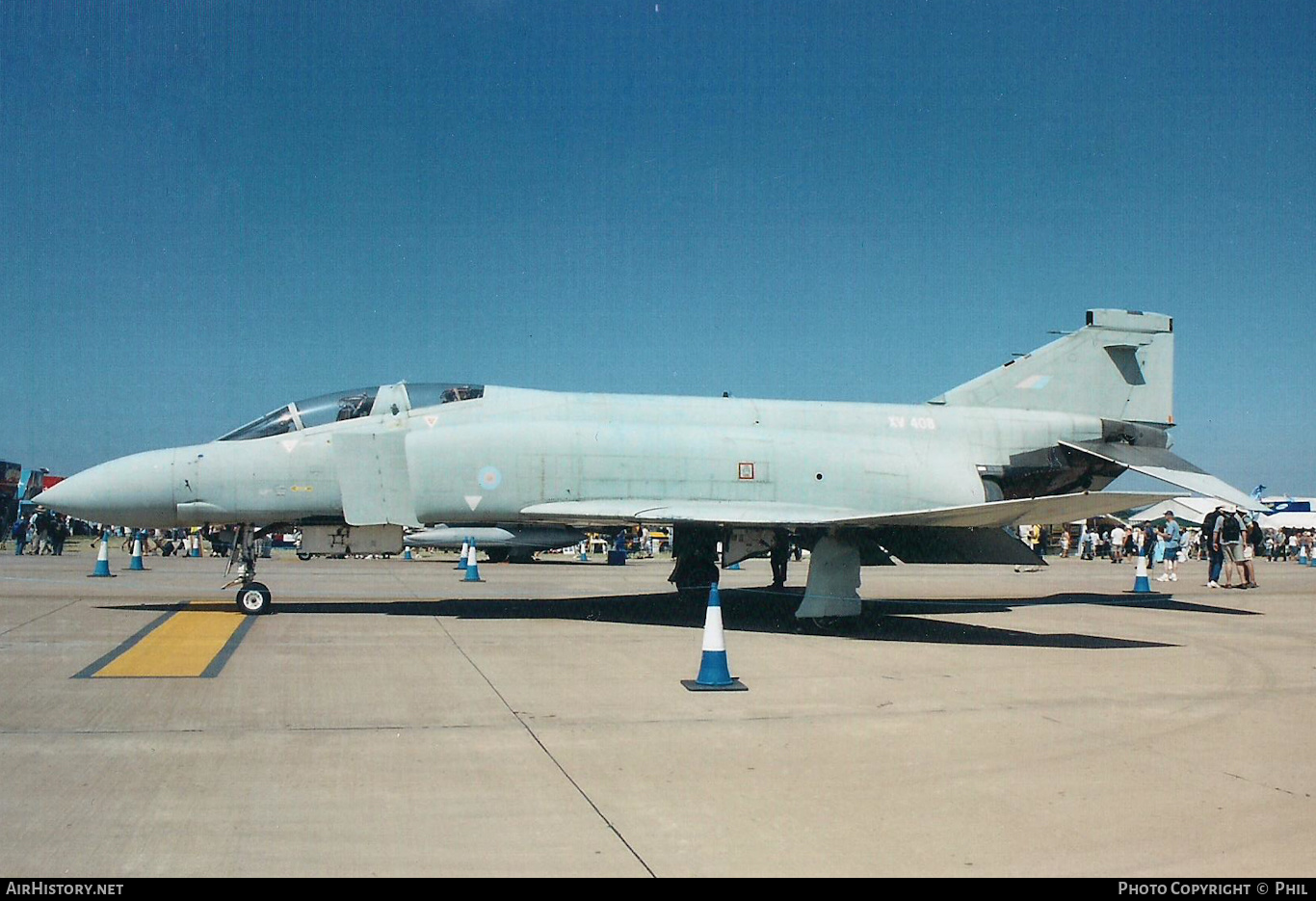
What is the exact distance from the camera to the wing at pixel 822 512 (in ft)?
31.9

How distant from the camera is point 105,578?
1841 cm

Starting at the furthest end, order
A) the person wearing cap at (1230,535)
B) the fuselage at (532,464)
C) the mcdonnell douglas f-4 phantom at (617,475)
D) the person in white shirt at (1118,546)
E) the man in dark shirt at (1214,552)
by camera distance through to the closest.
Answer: the person in white shirt at (1118,546) → the man in dark shirt at (1214,552) → the person wearing cap at (1230,535) → the fuselage at (532,464) → the mcdonnell douglas f-4 phantom at (617,475)

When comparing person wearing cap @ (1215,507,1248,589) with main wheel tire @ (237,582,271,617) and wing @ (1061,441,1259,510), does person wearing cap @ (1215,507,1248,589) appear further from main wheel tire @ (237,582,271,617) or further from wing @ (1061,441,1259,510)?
main wheel tire @ (237,582,271,617)

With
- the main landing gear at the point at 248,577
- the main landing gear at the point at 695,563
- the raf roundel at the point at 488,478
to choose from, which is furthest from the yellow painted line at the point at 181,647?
the main landing gear at the point at 695,563

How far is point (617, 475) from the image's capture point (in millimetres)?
12055

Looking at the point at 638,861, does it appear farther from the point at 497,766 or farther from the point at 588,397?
the point at 588,397

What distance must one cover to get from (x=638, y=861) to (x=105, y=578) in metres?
17.9

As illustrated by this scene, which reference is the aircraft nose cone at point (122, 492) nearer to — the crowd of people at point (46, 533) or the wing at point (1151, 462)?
the wing at point (1151, 462)

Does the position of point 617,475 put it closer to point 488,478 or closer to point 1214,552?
point 488,478

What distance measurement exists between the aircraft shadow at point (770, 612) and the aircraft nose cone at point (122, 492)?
1.56 metres

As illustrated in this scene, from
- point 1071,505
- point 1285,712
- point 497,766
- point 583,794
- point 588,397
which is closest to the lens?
point 583,794

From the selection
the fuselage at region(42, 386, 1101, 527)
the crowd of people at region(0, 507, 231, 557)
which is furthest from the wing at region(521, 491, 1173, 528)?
the crowd of people at region(0, 507, 231, 557)
